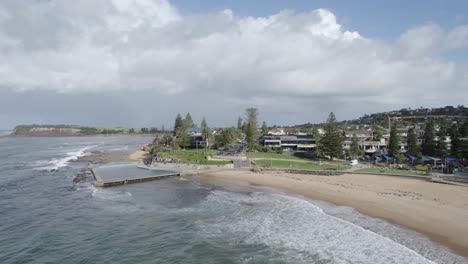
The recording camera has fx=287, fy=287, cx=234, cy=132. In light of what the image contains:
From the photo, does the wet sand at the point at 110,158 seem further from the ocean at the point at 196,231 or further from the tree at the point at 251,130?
the ocean at the point at 196,231

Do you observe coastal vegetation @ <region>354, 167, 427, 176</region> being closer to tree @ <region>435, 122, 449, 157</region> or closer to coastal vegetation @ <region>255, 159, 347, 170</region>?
coastal vegetation @ <region>255, 159, 347, 170</region>

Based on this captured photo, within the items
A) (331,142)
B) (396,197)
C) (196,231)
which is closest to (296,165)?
(331,142)

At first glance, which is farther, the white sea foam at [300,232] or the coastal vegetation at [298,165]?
the coastal vegetation at [298,165]

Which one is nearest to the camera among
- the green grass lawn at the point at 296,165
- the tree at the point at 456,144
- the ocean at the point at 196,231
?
the ocean at the point at 196,231

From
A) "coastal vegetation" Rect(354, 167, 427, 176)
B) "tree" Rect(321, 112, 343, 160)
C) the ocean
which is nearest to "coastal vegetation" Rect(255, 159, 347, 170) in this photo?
"coastal vegetation" Rect(354, 167, 427, 176)

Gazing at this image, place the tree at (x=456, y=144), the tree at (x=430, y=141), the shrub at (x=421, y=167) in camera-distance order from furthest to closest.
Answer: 1. the tree at (x=430, y=141)
2. the tree at (x=456, y=144)
3. the shrub at (x=421, y=167)

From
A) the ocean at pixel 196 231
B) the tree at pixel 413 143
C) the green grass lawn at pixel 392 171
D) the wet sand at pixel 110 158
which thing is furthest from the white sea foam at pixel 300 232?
the wet sand at pixel 110 158

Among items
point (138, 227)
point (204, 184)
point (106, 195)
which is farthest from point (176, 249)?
point (204, 184)
